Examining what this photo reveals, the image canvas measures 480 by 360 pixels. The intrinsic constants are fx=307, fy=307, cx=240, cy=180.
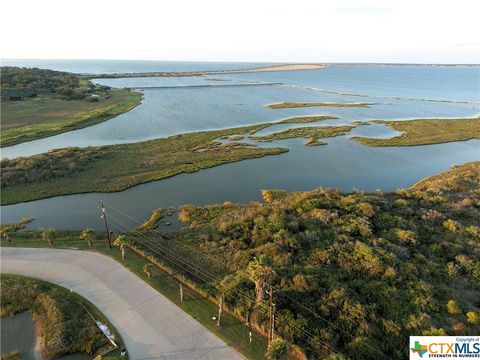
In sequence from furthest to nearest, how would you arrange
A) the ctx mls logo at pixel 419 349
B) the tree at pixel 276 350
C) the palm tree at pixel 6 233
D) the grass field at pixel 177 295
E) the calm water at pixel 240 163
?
the calm water at pixel 240 163 → the palm tree at pixel 6 233 → the grass field at pixel 177 295 → the ctx mls logo at pixel 419 349 → the tree at pixel 276 350

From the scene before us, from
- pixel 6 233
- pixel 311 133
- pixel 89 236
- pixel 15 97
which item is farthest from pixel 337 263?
pixel 15 97

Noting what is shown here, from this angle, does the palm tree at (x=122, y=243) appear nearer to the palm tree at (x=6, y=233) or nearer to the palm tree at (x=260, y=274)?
the palm tree at (x=6, y=233)

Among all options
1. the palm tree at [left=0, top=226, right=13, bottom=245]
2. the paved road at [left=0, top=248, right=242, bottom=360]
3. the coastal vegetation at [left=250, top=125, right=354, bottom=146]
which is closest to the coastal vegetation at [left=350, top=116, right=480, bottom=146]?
the coastal vegetation at [left=250, top=125, right=354, bottom=146]

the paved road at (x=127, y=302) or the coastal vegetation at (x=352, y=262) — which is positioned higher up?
the coastal vegetation at (x=352, y=262)

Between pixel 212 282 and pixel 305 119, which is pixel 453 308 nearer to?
→ pixel 212 282

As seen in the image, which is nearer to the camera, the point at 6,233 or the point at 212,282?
the point at 212,282

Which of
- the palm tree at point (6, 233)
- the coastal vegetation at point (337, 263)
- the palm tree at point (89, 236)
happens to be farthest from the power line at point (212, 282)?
the palm tree at point (6, 233)
